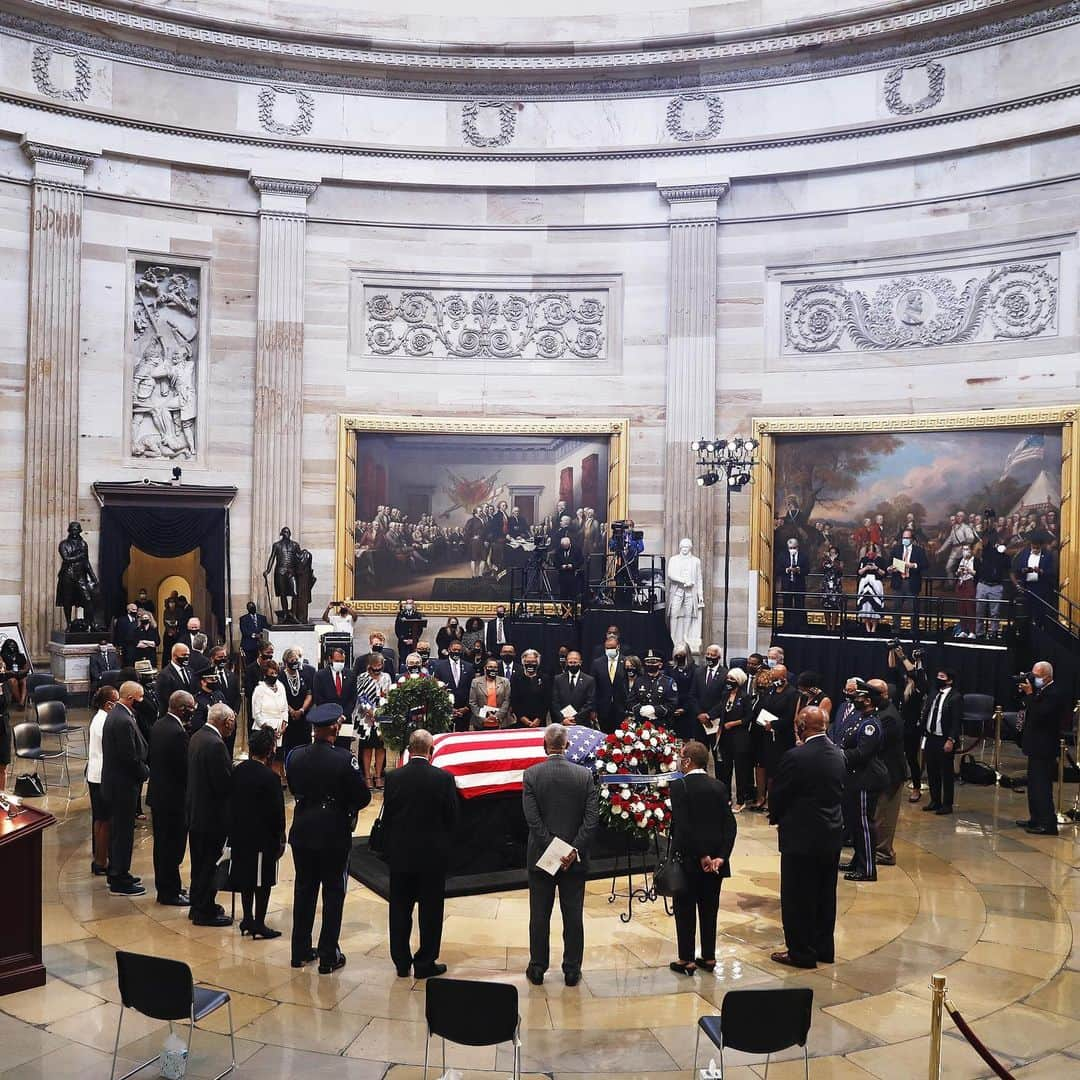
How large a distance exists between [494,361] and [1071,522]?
10.7 meters

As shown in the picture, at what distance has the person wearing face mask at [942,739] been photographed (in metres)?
11.9

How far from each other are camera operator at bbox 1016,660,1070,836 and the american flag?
15.5ft

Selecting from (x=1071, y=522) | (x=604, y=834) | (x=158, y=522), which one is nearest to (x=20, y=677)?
(x=158, y=522)

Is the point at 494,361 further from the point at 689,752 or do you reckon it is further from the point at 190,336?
the point at 689,752

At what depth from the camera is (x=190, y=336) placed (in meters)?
21.1

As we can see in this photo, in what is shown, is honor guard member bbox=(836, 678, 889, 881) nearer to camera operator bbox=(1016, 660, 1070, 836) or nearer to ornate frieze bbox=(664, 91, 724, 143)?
camera operator bbox=(1016, 660, 1070, 836)

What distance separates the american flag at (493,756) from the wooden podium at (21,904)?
3.32m

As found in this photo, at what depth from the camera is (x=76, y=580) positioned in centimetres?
1806

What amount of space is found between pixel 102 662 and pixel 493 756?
938 centimetres

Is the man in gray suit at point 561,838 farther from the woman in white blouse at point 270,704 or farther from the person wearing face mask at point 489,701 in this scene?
the woman in white blouse at point 270,704

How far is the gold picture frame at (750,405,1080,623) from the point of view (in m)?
17.5

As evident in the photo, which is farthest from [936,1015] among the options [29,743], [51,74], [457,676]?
[51,74]

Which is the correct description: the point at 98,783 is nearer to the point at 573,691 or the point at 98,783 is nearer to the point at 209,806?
the point at 209,806

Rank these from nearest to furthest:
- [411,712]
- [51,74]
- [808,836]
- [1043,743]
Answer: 1. [808,836]
2. [411,712]
3. [1043,743]
4. [51,74]
